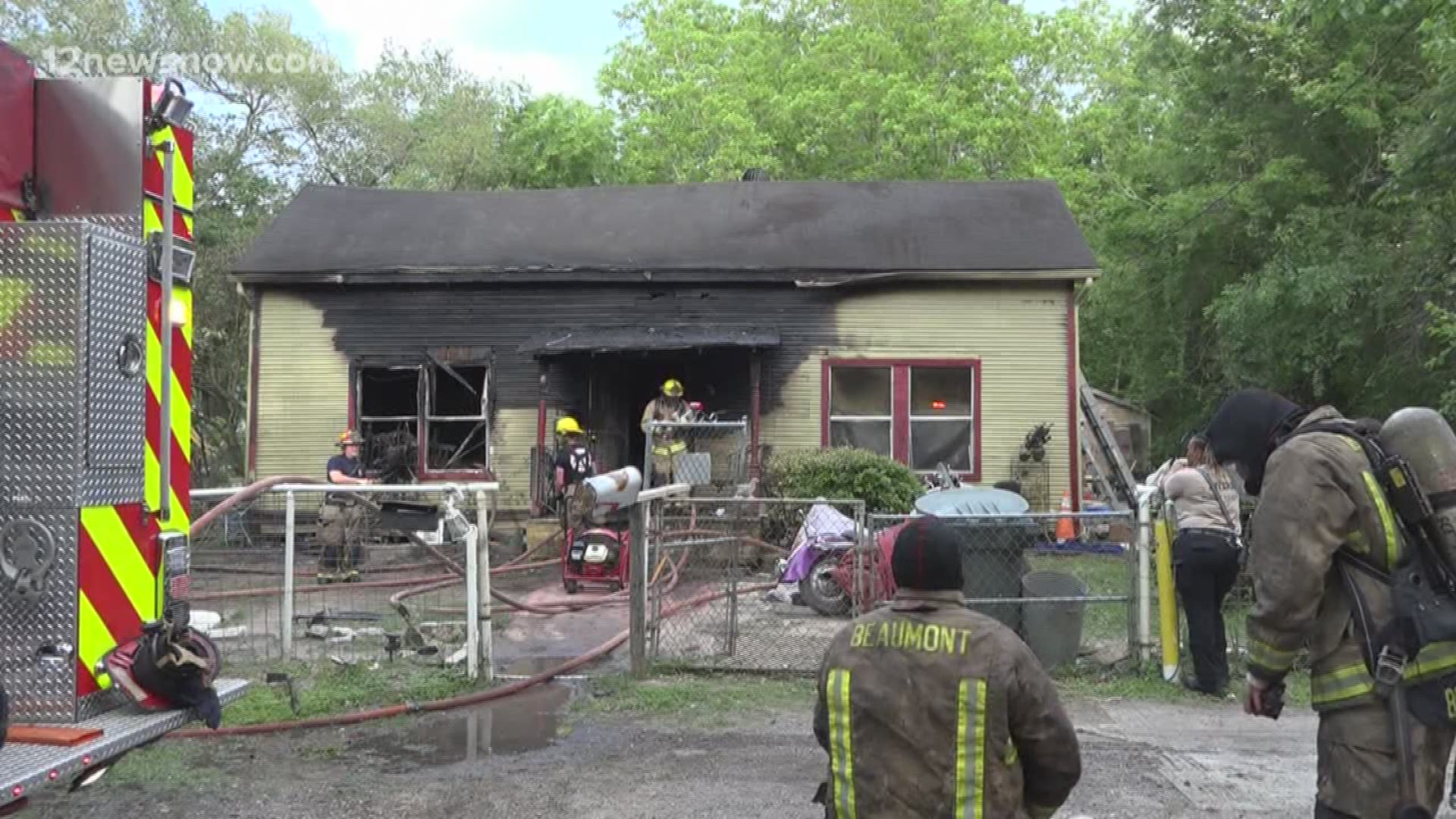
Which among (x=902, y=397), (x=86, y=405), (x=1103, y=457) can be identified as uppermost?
(x=902, y=397)

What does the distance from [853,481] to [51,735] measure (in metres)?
10.1

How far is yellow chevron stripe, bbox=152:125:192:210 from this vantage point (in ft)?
12.8

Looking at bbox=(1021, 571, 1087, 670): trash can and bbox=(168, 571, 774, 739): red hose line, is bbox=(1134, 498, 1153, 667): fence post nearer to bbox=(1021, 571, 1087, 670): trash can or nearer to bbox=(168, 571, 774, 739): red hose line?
bbox=(1021, 571, 1087, 670): trash can

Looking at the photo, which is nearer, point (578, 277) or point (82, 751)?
point (82, 751)

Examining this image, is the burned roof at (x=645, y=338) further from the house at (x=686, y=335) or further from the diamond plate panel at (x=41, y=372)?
the diamond plate panel at (x=41, y=372)

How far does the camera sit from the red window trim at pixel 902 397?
1551 centimetres

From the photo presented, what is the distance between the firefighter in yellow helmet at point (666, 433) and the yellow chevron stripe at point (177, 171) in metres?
8.85

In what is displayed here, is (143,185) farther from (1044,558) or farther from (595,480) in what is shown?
(1044,558)

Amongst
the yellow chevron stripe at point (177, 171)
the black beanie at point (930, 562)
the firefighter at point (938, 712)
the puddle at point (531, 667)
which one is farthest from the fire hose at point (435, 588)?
the black beanie at point (930, 562)

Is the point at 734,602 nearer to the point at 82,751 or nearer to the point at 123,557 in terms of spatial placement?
the point at 123,557

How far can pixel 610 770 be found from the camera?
17.5ft

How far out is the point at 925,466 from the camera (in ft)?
51.3

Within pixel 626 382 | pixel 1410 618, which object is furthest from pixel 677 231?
pixel 1410 618

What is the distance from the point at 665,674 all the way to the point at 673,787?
81.3 inches
